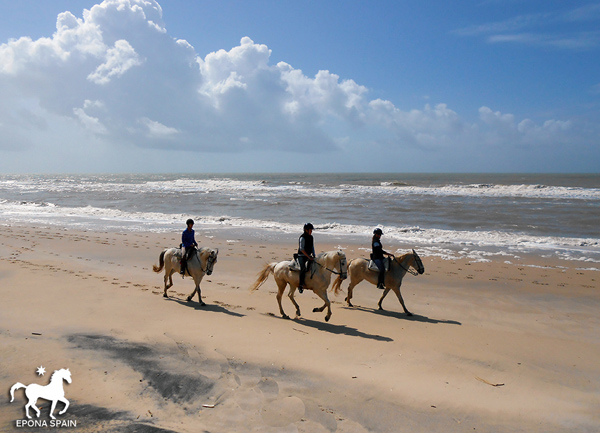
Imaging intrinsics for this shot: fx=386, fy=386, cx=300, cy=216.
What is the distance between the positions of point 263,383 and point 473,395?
2.89 metres

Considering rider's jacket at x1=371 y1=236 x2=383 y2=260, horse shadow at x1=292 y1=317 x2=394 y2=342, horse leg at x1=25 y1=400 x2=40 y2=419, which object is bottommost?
horse shadow at x1=292 y1=317 x2=394 y2=342

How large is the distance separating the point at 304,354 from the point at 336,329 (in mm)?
1711

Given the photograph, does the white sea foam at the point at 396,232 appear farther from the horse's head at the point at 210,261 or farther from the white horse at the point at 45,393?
the white horse at the point at 45,393

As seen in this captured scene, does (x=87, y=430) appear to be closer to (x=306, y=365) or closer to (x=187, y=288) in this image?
(x=306, y=365)

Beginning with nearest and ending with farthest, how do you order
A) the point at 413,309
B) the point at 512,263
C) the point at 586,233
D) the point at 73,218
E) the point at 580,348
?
the point at 580,348 < the point at 413,309 < the point at 512,263 < the point at 586,233 < the point at 73,218

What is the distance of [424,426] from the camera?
4574mm

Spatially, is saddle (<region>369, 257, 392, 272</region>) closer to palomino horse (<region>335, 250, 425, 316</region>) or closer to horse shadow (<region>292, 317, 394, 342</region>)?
palomino horse (<region>335, 250, 425, 316</region>)

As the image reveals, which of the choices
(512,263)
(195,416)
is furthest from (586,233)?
(195,416)

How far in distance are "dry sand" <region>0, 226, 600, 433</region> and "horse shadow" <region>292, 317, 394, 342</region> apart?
58 millimetres

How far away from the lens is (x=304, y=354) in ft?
21.3

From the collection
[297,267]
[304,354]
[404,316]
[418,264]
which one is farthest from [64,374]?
[418,264]

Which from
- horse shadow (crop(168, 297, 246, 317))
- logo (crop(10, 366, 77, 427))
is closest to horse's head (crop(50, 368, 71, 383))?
logo (crop(10, 366, 77, 427))

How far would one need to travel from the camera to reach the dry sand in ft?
15.3

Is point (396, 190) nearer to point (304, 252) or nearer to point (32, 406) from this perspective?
point (304, 252)
